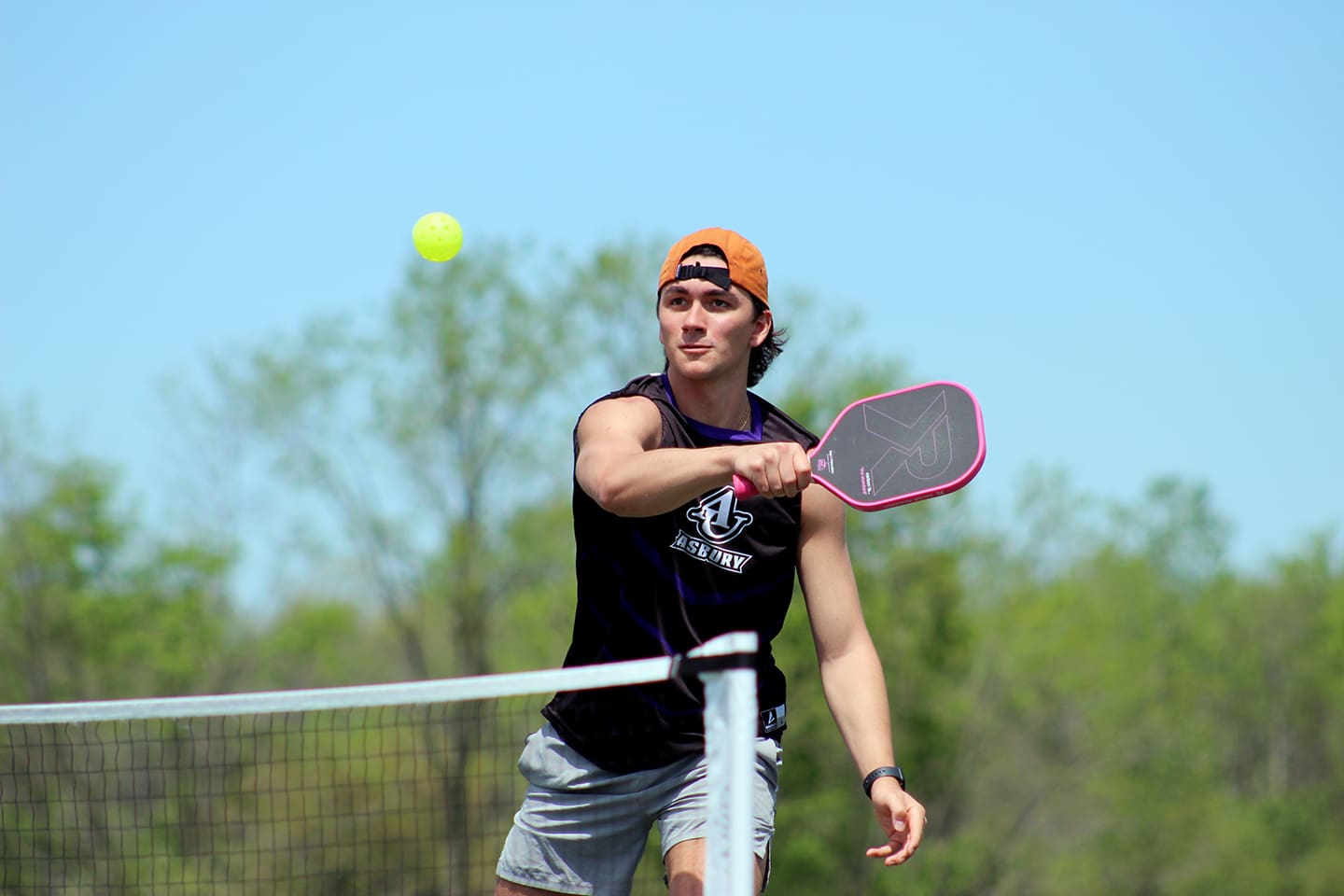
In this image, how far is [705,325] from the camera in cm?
434

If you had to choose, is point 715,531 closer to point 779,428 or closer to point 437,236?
point 779,428

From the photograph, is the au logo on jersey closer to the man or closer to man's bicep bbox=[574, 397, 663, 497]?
the man

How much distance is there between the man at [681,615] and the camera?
422cm

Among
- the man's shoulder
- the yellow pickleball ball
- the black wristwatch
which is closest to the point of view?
the black wristwatch

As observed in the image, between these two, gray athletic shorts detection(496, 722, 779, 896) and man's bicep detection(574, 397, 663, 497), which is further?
gray athletic shorts detection(496, 722, 779, 896)

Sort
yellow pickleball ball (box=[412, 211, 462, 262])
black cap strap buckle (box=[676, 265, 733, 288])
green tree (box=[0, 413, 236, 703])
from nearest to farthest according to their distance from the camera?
1. black cap strap buckle (box=[676, 265, 733, 288])
2. yellow pickleball ball (box=[412, 211, 462, 262])
3. green tree (box=[0, 413, 236, 703])

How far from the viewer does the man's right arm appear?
355 cm

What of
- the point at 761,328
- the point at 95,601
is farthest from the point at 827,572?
the point at 95,601

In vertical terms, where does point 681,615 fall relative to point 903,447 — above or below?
below

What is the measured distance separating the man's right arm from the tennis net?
1.36 feet

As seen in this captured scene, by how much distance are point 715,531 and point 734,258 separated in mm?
867

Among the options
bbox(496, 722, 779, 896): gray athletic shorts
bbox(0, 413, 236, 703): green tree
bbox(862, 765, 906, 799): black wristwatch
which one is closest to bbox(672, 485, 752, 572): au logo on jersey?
bbox(496, 722, 779, 896): gray athletic shorts

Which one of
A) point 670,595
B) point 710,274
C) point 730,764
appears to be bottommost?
point 730,764

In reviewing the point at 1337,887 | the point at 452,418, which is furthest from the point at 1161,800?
the point at 452,418
